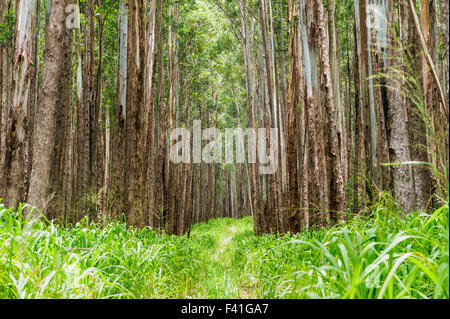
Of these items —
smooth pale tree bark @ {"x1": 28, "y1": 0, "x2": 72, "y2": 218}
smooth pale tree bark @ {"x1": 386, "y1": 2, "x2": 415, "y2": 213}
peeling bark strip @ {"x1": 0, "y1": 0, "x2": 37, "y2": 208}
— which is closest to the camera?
smooth pale tree bark @ {"x1": 386, "y1": 2, "x2": 415, "y2": 213}

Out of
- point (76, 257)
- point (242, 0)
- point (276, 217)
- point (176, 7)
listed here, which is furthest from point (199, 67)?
point (76, 257)

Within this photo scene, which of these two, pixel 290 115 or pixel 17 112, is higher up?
pixel 290 115

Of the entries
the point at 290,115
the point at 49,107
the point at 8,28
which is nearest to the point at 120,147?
the point at 49,107

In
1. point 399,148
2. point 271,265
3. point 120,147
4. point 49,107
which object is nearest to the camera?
point 399,148

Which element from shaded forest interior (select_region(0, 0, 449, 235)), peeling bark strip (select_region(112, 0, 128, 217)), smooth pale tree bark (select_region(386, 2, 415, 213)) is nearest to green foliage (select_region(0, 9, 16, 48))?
shaded forest interior (select_region(0, 0, 449, 235))

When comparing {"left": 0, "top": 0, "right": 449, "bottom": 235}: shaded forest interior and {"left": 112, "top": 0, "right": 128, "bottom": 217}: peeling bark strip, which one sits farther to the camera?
{"left": 112, "top": 0, "right": 128, "bottom": 217}: peeling bark strip

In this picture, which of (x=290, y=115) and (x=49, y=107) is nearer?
(x=49, y=107)

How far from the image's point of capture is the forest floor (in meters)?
1.98

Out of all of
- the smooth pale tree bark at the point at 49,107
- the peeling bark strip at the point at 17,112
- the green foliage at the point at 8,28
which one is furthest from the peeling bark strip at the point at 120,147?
the green foliage at the point at 8,28

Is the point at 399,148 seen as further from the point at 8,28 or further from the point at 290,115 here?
the point at 8,28

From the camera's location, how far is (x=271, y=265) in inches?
187

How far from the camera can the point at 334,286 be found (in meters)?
2.35

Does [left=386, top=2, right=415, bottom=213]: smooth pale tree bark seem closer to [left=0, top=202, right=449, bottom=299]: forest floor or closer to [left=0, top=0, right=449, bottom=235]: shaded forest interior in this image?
[left=0, top=0, right=449, bottom=235]: shaded forest interior

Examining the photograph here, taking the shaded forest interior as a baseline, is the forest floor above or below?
below
